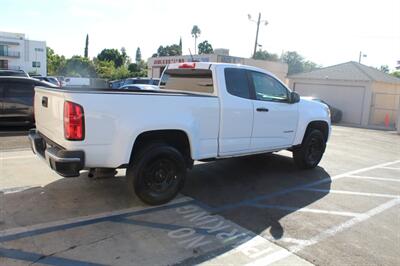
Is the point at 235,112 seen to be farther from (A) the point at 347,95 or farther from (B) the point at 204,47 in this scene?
(B) the point at 204,47

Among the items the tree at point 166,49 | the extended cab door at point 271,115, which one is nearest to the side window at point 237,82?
the extended cab door at point 271,115

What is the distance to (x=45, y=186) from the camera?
582 centimetres

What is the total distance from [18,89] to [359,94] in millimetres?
20574

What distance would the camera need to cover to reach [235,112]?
587 centimetres

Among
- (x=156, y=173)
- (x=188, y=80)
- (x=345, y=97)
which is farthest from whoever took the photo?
(x=345, y=97)

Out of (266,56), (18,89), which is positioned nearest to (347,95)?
(18,89)

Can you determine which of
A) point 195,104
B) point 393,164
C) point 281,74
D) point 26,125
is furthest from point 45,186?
point 281,74

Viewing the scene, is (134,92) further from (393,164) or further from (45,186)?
(393,164)

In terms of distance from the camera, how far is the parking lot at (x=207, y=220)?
3904 mm

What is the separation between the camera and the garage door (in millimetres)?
24219

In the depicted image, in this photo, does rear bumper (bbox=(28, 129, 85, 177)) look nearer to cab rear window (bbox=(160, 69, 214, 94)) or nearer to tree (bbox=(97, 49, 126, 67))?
cab rear window (bbox=(160, 69, 214, 94))

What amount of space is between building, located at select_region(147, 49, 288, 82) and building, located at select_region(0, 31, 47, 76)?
50.3 metres

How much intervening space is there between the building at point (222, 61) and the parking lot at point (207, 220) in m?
22.7

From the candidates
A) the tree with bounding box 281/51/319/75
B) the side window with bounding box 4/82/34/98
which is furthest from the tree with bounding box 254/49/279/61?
the side window with bounding box 4/82/34/98
